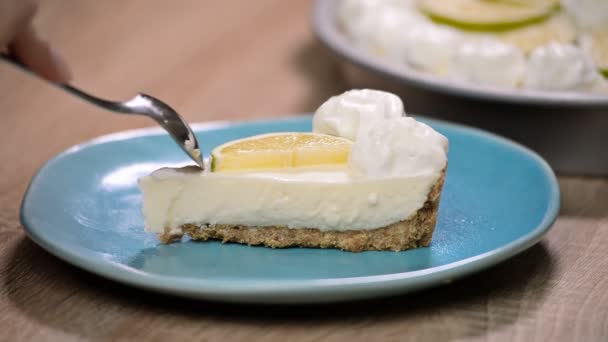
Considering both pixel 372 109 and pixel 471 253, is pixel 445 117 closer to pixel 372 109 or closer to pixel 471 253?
pixel 372 109

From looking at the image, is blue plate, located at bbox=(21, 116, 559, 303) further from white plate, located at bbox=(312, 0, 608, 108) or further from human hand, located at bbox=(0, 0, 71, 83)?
human hand, located at bbox=(0, 0, 71, 83)

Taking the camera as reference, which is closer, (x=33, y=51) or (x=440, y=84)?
(x=33, y=51)

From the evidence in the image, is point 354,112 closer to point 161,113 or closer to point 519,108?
point 161,113

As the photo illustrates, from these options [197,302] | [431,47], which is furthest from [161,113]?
[431,47]

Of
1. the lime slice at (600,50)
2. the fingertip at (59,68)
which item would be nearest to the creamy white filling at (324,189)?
the fingertip at (59,68)

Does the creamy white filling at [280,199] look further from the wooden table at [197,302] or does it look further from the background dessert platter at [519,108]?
the background dessert platter at [519,108]

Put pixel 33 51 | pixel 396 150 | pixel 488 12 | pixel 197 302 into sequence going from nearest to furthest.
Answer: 1. pixel 197 302
2. pixel 396 150
3. pixel 33 51
4. pixel 488 12
